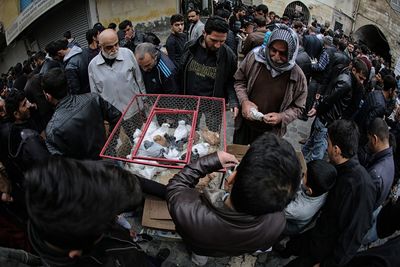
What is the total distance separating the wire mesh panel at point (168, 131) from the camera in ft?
10.1

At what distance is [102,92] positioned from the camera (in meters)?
4.28

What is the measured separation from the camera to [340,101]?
15.0 ft

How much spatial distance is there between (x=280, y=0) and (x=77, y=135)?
24512 millimetres

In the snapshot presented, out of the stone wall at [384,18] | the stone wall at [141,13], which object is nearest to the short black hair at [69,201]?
the stone wall at [141,13]

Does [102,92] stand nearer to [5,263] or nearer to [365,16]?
[5,263]

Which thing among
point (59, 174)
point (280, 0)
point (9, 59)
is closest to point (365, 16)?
point (280, 0)

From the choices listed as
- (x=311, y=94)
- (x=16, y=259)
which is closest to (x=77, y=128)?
(x=16, y=259)

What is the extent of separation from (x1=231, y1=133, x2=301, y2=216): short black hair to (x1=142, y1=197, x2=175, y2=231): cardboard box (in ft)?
5.26

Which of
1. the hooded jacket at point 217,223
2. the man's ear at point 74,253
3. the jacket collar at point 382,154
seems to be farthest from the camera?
the jacket collar at point 382,154

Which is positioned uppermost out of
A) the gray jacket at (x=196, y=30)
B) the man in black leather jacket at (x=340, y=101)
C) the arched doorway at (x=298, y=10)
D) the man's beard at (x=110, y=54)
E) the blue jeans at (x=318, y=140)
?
the man's beard at (x=110, y=54)

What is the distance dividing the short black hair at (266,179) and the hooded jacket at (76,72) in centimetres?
360

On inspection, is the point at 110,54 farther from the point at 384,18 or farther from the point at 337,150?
the point at 384,18

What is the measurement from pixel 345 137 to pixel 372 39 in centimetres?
→ 2713

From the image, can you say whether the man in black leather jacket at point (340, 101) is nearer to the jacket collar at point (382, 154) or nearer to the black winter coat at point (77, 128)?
the jacket collar at point (382, 154)
